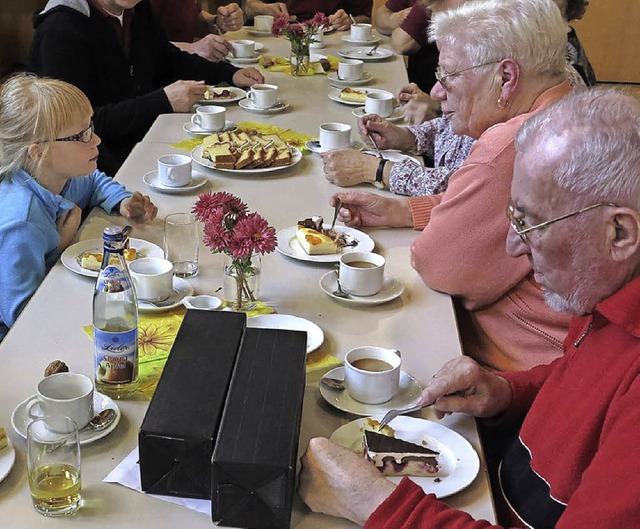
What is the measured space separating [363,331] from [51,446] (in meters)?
0.67

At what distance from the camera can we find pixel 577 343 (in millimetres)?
1308

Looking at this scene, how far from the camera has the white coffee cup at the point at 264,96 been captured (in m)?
2.86

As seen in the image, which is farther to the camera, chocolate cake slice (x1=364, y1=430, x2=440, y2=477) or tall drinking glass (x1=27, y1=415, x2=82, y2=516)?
chocolate cake slice (x1=364, y1=430, x2=440, y2=477)

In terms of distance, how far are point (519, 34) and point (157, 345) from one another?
1.02 m

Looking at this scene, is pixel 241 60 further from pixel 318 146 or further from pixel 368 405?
pixel 368 405

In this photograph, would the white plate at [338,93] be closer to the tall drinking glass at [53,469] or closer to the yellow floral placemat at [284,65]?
the yellow floral placemat at [284,65]

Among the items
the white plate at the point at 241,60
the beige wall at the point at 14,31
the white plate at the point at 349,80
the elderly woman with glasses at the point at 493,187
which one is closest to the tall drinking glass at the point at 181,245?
the elderly woman with glasses at the point at 493,187

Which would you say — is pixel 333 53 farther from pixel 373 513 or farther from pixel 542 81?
pixel 373 513

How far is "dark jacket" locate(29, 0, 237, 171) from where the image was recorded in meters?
2.77

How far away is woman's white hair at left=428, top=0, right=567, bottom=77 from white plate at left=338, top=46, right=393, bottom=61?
1.87 m

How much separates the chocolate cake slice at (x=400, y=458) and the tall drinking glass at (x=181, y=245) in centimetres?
68

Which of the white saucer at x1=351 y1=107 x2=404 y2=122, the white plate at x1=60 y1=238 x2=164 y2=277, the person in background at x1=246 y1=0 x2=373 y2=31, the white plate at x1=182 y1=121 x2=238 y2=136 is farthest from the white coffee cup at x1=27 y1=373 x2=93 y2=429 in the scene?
the person in background at x1=246 y1=0 x2=373 y2=31

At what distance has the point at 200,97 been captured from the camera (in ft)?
9.52

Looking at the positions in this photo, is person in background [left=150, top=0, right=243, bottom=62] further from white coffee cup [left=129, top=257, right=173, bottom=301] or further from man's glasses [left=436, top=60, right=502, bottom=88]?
white coffee cup [left=129, top=257, right=173, bottom=301]
